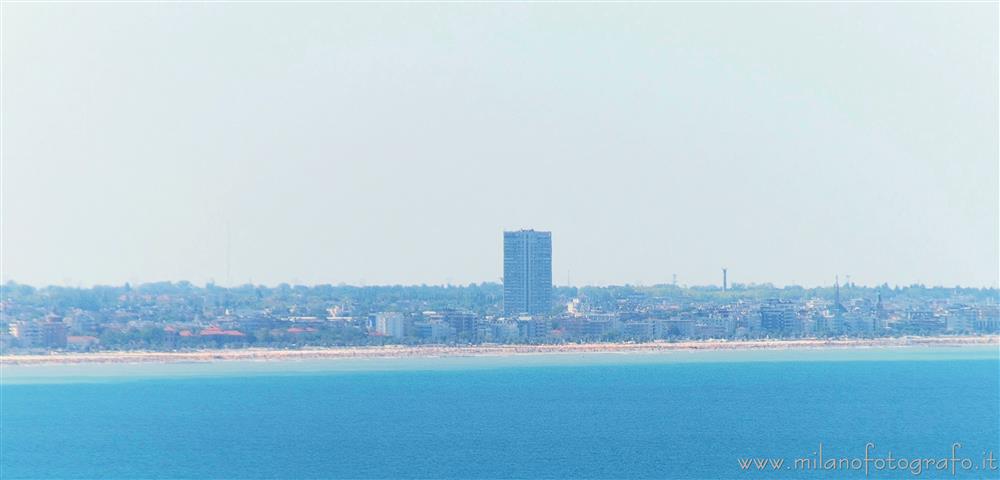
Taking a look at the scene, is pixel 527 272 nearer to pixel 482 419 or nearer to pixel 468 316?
pixel 468 316

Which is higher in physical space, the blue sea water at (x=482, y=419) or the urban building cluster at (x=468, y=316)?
the urban building cluster at (x=468, y=316)

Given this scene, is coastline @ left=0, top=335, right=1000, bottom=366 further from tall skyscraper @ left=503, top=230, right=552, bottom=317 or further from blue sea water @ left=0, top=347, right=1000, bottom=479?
tall skyscraper @ left=503, top=230, right=552, bottom=317

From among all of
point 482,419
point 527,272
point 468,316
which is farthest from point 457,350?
point 482,419

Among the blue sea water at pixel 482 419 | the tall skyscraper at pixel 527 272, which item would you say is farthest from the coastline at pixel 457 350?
the tall skyscraper at pixel 527 272

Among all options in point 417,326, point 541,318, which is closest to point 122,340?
point 417,326

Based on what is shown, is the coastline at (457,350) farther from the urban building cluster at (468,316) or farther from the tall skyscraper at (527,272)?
the tall skyscraper at (527,272)
